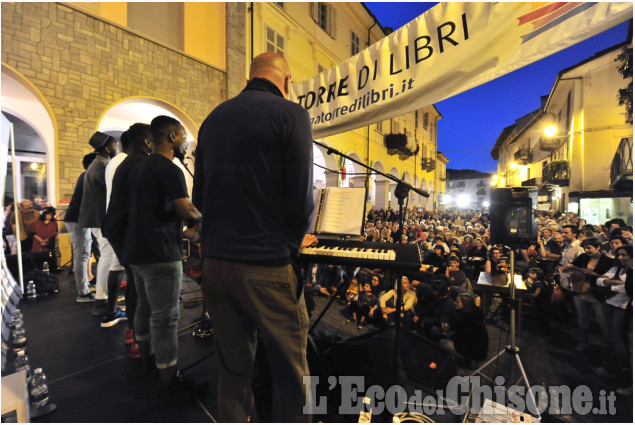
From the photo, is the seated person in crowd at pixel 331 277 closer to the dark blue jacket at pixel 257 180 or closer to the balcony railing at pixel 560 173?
the dark blue jacket at pixel 257 180

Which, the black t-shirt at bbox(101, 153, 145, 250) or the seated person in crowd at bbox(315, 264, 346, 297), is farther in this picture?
the seated person in crowd at bbox(315, 264, 346, 297)

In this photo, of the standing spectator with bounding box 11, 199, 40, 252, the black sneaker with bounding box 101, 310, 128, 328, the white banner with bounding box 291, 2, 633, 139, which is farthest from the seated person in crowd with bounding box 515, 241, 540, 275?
the standing spectator with bounding box 11, 199, 40, 252

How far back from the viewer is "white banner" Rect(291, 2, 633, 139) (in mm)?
1343

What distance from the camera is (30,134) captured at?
37.3 ft

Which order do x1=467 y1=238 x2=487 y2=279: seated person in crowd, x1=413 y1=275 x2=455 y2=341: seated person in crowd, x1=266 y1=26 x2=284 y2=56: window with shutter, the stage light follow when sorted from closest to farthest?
x1=413 y1=275 x2=455 y2=341: seated person in crowd
x1=467 y1=238 x2=487 y2=279: seated person in crowd
x1=266 y1=26 x2=284 y2=56: window with shutter
the stage light

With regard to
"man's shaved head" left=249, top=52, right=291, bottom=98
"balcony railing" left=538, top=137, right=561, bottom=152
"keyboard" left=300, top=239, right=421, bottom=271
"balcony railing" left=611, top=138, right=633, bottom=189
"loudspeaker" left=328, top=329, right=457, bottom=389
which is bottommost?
"loudspeaker" left=328, top=329, right=457, bottom=389

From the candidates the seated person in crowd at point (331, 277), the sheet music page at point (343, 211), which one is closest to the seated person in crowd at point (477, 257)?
the seated person in crowd at point (331, 277)

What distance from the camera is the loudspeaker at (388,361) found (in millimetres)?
2535

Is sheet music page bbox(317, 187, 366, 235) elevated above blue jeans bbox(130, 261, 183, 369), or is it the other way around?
sheet music page bbox(317, 187, 366, 235)

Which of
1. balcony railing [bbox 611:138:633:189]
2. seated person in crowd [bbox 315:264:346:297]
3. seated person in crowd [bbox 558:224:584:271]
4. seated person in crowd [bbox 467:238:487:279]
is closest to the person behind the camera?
seated person in crowd [bbox 558:224:584:271]

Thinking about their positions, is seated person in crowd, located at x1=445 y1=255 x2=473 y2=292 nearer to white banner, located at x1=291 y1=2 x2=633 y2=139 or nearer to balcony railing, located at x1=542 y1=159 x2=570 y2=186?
white banner, located at x1=291 y1=2 x2=633 y2=139

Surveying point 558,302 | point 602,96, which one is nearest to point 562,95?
point 602,96

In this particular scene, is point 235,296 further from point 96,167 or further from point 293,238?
point 96,167

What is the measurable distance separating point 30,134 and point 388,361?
1558cm
